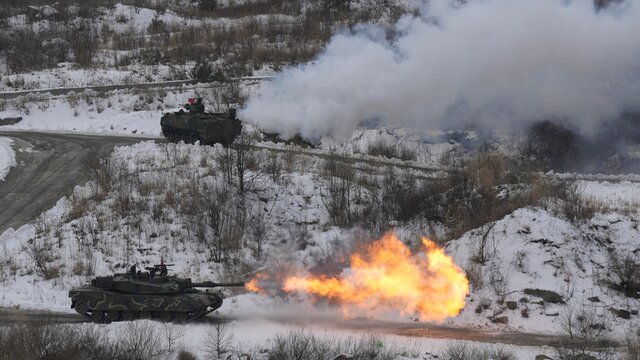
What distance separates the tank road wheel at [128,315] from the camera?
23328mm

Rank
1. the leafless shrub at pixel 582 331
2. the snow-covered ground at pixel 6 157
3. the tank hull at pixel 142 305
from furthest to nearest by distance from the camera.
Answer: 1. the snow-covered ground at pixel 6 157
2. the tank hull at pixel 142 305
3. the leafless shrub at pixel 582 331

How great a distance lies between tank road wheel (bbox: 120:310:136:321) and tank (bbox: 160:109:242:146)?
16.9 meters

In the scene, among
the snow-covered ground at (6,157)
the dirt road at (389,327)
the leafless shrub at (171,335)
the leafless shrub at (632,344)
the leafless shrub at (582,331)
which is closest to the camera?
the leafless shrub at (632,344)

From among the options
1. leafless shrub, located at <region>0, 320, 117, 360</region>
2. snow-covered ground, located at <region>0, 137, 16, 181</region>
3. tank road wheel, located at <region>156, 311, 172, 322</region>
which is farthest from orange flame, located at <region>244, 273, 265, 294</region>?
snow-covered ground, located at <region>0, 137, 16, 181</region>

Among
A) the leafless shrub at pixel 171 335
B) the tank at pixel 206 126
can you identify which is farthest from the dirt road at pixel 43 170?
the leafless shrub at pixel 171 335

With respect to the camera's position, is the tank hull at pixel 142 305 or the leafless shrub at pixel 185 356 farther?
the tank hull at pixel 142 305

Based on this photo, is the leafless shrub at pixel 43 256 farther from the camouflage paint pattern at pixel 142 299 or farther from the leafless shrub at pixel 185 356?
the leafless shrub at pixel 185 356

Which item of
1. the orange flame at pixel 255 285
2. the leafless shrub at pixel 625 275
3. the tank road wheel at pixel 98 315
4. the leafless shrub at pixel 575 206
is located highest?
the leafless shrub at pixel 575 206

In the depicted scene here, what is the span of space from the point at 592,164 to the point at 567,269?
11565mm

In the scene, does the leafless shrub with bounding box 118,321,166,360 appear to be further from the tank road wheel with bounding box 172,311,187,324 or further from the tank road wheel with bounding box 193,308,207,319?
the tank road wheel with bounding box 193,308,207,319

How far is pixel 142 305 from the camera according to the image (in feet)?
75.7

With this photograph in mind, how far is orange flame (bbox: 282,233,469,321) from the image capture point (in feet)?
82.5

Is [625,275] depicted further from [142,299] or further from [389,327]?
[142,299]

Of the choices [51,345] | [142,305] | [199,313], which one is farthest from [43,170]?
[51,345]
